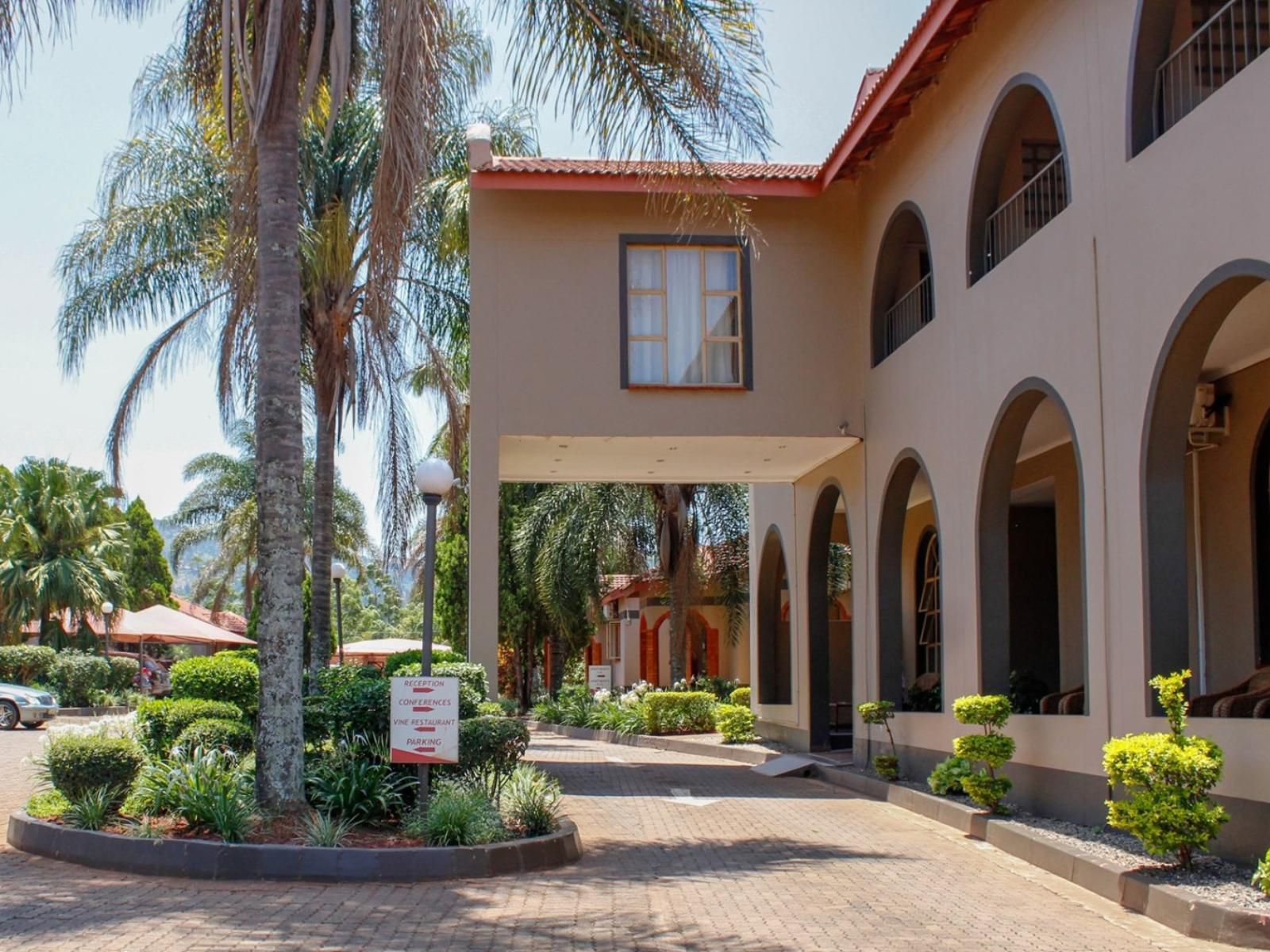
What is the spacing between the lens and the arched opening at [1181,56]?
10.9 metres

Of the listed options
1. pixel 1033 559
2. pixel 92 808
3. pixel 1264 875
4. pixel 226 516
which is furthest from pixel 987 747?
pixel 226 516

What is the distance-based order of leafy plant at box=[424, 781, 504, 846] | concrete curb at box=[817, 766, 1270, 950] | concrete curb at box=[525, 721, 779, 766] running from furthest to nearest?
1. concrete curb at box=[525, 721, 779, 766]
2. leafy plant at box=[424, 781, 504, 846]
3. concrete curb at box=[817, 766, 1270, 950]

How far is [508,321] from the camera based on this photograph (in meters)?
18.6

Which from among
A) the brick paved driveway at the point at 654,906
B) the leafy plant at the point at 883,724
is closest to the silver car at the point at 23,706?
the leafy plant at the point at 883,724

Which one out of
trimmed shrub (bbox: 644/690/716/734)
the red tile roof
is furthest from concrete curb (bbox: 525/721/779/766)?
the red tile roof

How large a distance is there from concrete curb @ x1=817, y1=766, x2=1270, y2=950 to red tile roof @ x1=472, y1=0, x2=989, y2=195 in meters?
7.18

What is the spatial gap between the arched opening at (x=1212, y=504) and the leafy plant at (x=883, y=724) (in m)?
3.85

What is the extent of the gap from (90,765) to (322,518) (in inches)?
410

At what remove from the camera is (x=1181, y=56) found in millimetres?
12062

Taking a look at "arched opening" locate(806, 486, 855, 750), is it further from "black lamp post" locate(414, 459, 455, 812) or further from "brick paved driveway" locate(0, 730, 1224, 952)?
"black lamp post" locate(414, 459, 455, 812)

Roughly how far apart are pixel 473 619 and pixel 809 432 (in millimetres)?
5113

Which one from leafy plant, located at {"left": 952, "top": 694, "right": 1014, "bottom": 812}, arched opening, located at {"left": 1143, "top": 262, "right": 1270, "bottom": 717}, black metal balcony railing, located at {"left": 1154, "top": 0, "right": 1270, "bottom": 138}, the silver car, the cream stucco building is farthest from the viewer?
the silver car

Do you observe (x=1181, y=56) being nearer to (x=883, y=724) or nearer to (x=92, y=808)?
(x=883, y=724)

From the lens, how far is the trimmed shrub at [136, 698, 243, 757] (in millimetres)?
13180
